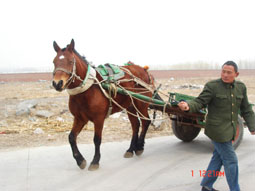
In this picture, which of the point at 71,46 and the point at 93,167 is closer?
the point at 71,46

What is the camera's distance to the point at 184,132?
20.2 feet

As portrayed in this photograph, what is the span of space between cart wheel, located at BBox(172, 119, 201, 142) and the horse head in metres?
2.76

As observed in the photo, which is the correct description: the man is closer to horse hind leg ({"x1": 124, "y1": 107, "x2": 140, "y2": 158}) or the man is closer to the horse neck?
the horse neck

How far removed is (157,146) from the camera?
6031 mm

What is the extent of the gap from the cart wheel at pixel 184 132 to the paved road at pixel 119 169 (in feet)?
0.52

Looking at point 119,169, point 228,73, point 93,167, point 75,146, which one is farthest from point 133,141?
point 228,73

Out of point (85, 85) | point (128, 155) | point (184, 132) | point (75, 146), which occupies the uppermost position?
point (85, 85)

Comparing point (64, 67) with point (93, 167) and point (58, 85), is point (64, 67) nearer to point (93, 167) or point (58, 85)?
point (58, 85)

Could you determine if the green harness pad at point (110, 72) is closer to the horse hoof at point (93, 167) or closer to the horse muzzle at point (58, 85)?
the horse muzzle at point (58, 85)

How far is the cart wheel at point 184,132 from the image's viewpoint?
6.11 meters

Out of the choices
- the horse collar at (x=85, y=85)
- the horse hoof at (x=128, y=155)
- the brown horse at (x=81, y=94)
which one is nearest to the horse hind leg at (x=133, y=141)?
the horse hoof at (x=128, y=155)

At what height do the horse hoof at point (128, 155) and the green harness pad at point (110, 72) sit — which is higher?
the green harness pad at point (110, 72)

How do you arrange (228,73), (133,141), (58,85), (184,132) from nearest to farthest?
(228,73)
(58,85)
(133,141)
(184,132)

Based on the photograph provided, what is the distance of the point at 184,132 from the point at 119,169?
206 centimetres
